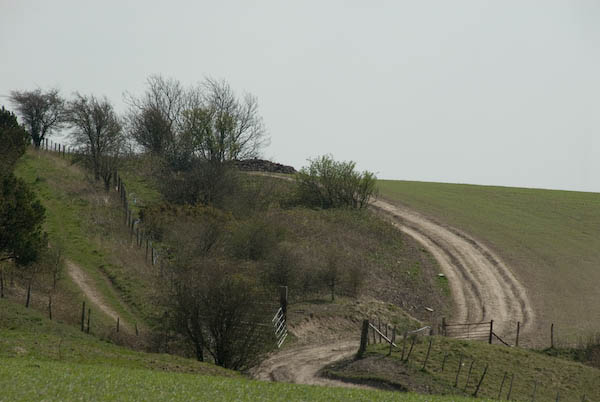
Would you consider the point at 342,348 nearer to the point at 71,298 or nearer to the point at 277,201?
the point at 71,298

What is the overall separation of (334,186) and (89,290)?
35306 millimetres

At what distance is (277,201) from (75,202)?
69.4ft

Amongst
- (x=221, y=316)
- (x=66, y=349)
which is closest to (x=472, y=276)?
(x=221, y=316)

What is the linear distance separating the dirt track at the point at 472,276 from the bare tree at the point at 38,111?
42.6m

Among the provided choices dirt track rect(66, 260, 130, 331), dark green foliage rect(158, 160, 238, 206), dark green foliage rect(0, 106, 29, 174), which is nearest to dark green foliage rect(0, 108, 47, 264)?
dirt track rect(66, 260, 130, 331)

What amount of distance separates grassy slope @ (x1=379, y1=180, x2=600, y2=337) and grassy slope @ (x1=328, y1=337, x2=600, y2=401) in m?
14.3

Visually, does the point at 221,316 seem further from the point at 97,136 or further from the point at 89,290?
the point at 97,136

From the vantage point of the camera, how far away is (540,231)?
7488 cm

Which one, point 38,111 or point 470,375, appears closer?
point 470,375

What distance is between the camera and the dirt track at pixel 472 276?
172ft

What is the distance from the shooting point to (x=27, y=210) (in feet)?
131

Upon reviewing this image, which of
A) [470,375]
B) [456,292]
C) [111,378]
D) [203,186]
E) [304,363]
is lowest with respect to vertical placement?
[304,363]

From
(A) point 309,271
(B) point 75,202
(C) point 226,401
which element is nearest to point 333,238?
(A) point 309,271

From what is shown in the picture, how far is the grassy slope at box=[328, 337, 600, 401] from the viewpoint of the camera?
3081 centimetres
